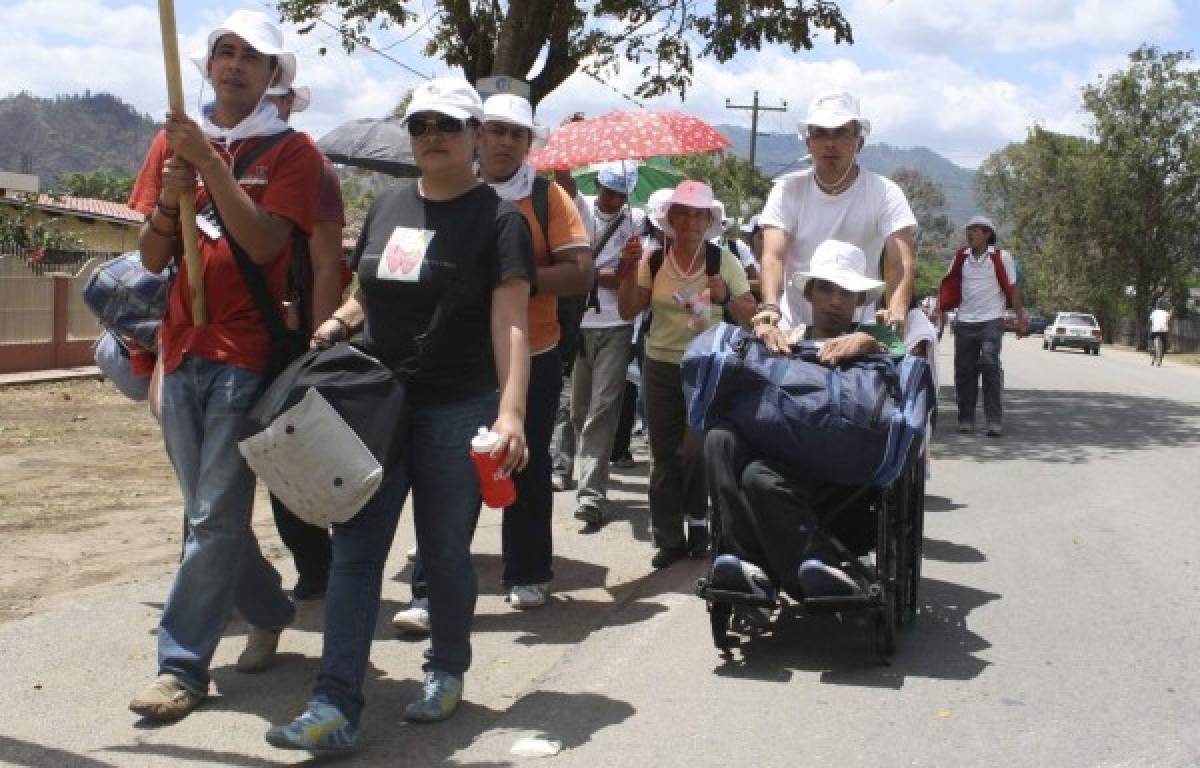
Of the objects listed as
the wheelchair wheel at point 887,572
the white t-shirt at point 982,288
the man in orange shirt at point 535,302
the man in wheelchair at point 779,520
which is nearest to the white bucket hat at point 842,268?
the man in wheelchair at point 779,520

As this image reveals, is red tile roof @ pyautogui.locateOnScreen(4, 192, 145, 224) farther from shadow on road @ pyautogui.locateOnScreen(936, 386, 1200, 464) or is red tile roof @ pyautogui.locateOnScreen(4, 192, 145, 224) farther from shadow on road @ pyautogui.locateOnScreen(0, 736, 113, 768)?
shadow on road @ pyautogui.locateOnScreen(0, 736, 113, 768)

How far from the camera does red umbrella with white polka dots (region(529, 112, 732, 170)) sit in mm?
8008

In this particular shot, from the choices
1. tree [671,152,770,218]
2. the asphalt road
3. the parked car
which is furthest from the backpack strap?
the parked car

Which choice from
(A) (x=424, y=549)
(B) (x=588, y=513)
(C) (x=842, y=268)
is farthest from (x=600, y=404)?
(A) (x=424, y=549)

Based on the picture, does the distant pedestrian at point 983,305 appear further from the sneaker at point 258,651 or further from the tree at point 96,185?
the tree at point 96,185

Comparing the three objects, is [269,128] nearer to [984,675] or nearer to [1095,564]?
[984,675]

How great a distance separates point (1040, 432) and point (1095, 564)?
7.12 metres

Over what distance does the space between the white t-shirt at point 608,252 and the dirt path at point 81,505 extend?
87.0 inches

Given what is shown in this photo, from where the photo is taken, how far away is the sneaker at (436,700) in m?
4.62

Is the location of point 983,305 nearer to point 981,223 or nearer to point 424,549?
point 981,223

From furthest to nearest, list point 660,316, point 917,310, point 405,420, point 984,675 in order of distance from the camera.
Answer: point 660,316
point 917,310
point 984,675
point 405,420

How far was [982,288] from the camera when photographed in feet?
44.8

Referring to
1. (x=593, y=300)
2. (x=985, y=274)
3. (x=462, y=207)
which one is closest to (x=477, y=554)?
(x=593, y=300)

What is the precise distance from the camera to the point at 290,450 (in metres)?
4.20
